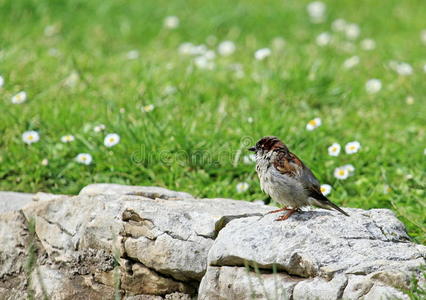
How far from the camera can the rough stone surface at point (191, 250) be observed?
348 cm

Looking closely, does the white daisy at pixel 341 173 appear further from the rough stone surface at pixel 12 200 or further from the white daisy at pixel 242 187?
the rough stone surface at pixel 12 200

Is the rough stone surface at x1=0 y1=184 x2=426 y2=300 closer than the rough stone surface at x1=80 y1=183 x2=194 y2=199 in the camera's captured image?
Yes

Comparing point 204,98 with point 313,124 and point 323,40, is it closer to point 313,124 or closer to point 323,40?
point 313,124

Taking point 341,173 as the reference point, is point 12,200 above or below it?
above

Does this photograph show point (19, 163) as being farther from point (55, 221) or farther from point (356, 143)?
point (356, 143)

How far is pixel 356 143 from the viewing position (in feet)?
19.2

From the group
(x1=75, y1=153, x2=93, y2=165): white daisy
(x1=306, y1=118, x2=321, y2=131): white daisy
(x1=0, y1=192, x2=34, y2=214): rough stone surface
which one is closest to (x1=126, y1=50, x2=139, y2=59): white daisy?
(x1=75, y1=153, x2=93, y2=165): white daisy

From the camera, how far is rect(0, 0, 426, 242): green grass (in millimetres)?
5691

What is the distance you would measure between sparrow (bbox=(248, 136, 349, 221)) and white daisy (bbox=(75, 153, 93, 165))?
6.73ft

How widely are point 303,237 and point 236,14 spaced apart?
6.20 m

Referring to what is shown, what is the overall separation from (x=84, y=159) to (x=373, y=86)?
331 cm

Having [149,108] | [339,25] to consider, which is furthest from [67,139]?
[339,25]

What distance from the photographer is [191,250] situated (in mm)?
4012

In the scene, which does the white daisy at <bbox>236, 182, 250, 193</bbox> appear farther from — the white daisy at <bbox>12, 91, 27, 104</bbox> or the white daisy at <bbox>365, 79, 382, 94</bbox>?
the white daisy at <bbox>365, 79, 382, 94</bbox>
